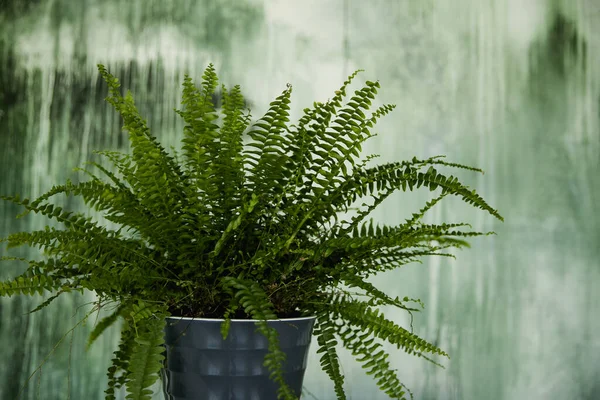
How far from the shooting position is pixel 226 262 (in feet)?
2.50

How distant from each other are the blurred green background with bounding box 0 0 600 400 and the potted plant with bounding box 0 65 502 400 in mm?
1267

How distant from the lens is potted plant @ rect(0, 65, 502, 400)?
0.69 m

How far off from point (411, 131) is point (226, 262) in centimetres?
145

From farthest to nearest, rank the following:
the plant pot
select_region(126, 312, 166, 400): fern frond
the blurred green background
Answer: the blurred green background < the plant pot < select_region(126, 312, 166, 400): fern frond

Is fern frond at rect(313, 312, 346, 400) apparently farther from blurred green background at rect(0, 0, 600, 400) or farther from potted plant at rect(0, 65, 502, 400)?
blurred green background at rect(0, 0, 600, 400)

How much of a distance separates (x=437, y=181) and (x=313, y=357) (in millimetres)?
1319

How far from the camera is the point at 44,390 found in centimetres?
194

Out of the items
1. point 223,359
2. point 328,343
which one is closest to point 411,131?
point 328,343

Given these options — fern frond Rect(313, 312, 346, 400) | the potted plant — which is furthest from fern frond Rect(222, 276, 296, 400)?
fern frond Rect(313, 312, 346, 400)

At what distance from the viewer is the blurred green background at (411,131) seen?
6.59 feet

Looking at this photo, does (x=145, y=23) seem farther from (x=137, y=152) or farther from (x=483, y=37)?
(x=137, y=152)

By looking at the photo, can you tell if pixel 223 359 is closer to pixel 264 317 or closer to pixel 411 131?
pixel 264 317

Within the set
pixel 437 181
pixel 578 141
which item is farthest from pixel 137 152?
pixel 578 141

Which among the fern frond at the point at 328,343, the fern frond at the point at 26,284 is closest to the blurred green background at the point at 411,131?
the fern frond at the point at 328,343
